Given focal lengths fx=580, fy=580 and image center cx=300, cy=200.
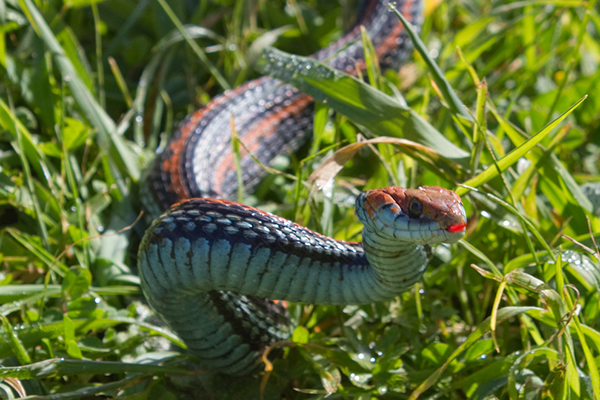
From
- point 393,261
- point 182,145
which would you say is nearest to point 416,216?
point 393,261

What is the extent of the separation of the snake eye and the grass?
1.49ft

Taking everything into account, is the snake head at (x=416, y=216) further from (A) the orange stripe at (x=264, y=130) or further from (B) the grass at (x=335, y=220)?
(A) the orange stripe at (x=264, y=130)

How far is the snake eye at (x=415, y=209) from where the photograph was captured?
5.35 ft

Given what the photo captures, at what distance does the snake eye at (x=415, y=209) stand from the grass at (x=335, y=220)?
0.45 meters

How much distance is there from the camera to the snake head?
1.61 m

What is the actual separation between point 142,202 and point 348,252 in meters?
1.47

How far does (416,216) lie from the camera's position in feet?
5.34

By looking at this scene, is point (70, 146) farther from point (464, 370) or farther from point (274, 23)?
point (464, 370)

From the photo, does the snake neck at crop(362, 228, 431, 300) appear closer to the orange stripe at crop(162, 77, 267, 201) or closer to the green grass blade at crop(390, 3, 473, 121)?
the green grass blade at crop(390, 3, 473, 121)

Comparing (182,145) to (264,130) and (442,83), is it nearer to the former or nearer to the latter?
(264,130)

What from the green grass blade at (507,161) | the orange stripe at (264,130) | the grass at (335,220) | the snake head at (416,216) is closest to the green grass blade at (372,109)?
the grass at (335,220)

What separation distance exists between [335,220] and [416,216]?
1308 millimetres

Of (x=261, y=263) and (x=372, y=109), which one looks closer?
(x=261, y=263)

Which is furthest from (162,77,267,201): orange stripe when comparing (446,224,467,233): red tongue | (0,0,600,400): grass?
(446,224,467,233): red tongue
